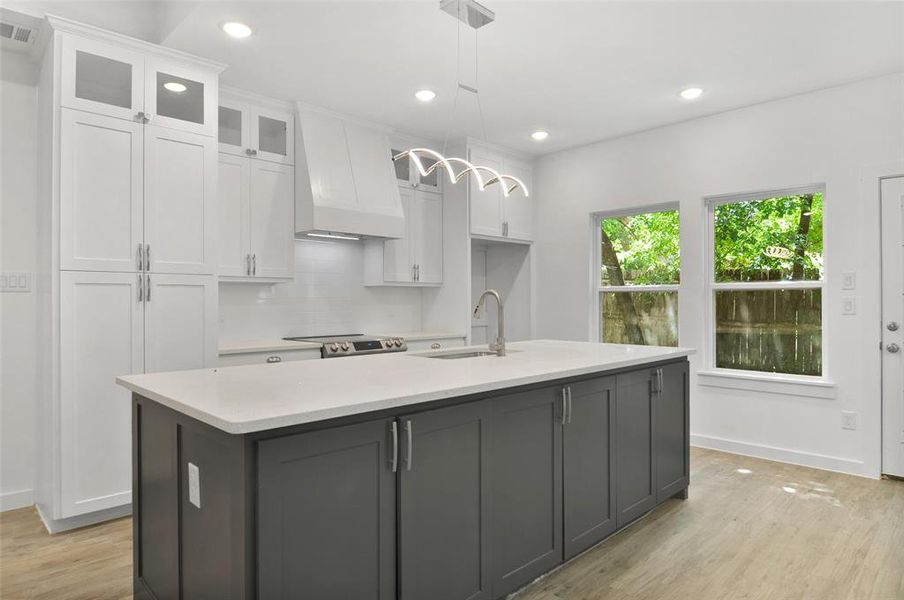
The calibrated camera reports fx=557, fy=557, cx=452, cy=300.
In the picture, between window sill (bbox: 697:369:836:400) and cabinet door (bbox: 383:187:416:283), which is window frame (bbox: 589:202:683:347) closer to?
window sill (bbox: 697:369:836:400)

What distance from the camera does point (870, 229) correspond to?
3.72 meters

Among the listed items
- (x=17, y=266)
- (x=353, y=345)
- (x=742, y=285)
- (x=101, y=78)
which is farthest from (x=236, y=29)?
(x=742, y=285)

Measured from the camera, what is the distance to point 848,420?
383 centimetres

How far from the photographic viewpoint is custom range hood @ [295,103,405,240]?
161 inches

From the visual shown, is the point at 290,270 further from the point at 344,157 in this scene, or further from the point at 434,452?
the point at 434,452

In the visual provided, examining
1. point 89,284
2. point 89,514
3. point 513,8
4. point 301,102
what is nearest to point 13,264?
point 89,284

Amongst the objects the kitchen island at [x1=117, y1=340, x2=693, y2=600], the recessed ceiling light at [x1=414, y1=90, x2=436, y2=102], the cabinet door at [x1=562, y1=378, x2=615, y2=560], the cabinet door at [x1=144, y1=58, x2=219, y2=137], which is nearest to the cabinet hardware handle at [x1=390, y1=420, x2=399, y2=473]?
the kitchen island at [x1=117, y1=340, x2=693, y2=600]

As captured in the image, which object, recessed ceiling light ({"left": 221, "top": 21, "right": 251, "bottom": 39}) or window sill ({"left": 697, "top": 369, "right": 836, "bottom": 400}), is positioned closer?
recessed ceiling light ({"left": 221, "top": 21, "right": 251, "bottom": 39})

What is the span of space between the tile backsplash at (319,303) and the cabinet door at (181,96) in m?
1.26

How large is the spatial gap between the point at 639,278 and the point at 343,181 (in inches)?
109

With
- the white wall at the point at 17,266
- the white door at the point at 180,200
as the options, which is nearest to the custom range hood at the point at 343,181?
the white door at the point at 180,200

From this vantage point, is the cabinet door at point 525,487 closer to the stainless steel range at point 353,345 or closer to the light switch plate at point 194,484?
the light switch plate at point 194,484

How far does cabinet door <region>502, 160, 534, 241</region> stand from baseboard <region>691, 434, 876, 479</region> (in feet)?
8.03

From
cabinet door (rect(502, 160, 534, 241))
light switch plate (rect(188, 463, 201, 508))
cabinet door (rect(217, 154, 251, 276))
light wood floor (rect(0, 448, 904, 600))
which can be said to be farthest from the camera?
cabinet door (rect(502, 160, 534, 241))
